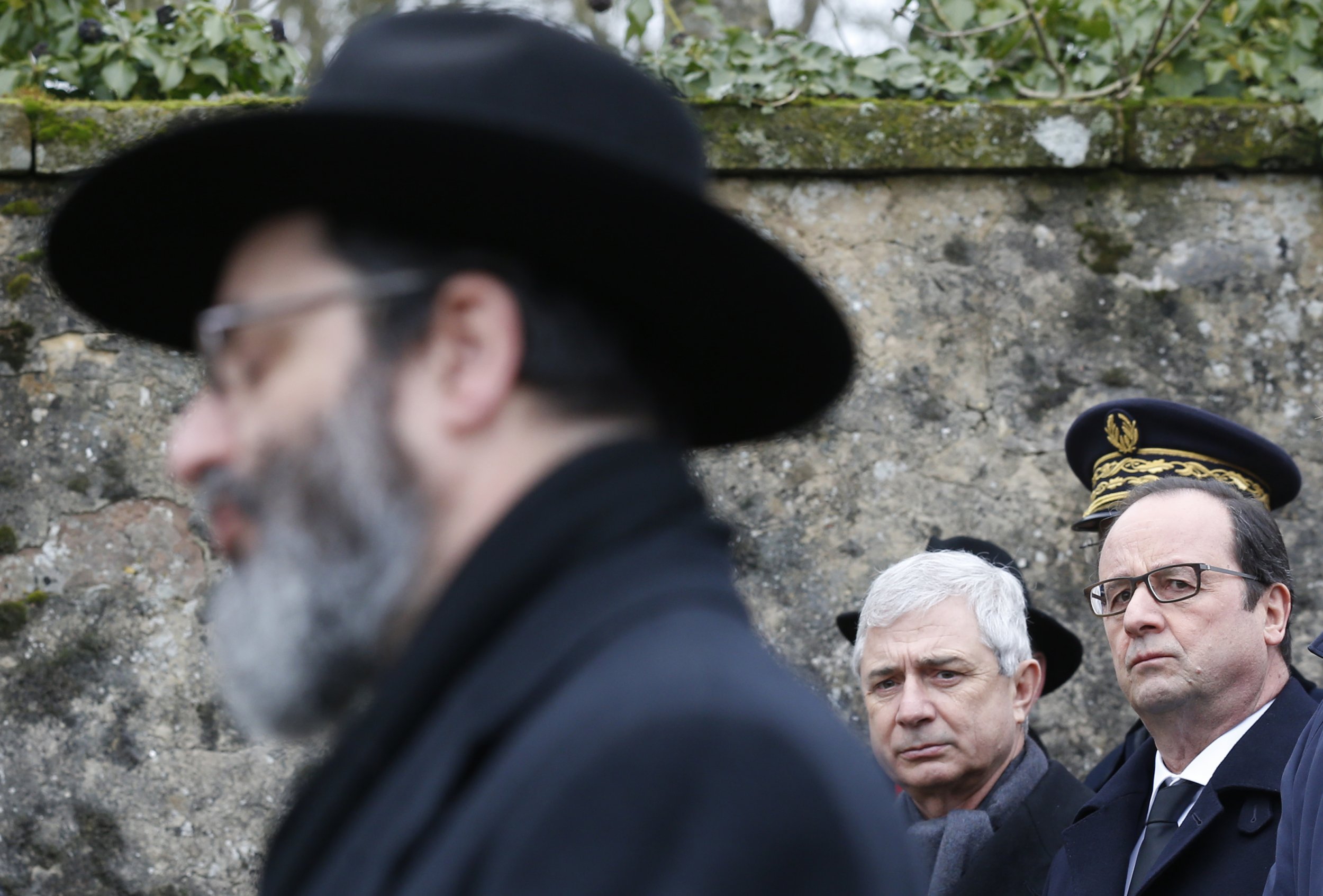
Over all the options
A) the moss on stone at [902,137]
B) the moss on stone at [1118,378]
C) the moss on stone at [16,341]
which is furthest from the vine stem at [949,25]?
the moss on stone at [16,341]

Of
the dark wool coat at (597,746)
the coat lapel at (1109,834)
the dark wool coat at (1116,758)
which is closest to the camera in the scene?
the dark wool coat at (597,746)

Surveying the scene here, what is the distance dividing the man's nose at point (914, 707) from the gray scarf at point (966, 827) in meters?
0.22

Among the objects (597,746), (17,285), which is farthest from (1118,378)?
(597,746)

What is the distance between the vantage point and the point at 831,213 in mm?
4094

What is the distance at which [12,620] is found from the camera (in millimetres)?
3766

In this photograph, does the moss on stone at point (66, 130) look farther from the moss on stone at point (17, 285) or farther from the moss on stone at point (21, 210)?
the moss on stone at point (17, 285)

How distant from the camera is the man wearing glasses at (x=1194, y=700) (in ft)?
8.93

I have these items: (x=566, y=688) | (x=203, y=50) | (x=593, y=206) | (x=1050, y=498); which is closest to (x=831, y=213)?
(x=1050, y=498)

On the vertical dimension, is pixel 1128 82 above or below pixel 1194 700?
above

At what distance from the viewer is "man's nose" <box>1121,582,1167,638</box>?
2.94 meters

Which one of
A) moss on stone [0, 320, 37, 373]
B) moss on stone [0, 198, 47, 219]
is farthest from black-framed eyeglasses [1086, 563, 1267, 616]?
moss on stone [0, 198, 47, 219]

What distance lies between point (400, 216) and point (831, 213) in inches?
120

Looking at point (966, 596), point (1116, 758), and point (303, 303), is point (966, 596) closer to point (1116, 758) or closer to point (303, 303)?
point (1116, 758)

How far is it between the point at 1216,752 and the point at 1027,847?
1.48ft
